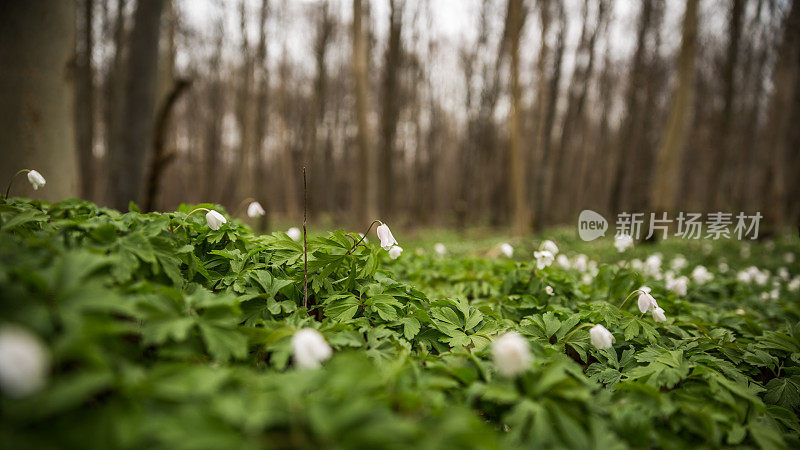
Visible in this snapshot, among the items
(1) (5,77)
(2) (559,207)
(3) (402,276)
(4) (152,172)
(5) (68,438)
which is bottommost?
(2) (559,207)

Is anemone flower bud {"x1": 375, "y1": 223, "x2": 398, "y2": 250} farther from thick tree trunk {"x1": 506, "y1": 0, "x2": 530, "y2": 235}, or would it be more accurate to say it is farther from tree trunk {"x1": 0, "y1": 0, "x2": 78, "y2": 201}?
thick tree trunk {"x1": 506, "y1": 0, "x2": 530, "y2": 235}

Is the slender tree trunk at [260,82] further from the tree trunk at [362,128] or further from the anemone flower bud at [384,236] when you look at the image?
the anemone flower bud at [384,236]

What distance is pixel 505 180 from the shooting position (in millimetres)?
17953

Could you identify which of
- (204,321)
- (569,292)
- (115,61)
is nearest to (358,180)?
(569,292)

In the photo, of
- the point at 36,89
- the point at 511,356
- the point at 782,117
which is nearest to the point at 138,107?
the point at 36,89

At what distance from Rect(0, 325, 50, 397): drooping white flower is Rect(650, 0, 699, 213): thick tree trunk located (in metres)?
11.5

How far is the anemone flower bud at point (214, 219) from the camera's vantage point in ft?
6.34

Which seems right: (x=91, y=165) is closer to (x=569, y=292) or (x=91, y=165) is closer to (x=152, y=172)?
(x=152, y=172)

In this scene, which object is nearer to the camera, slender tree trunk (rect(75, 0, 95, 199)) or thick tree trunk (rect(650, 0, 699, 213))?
thick tree trunk (rect(650, 0, 699, 213))

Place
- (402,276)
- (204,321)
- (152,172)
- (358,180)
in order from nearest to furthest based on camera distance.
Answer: (204,321) → (402,276) → (152,172) → (358,180)

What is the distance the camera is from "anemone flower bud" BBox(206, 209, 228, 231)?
1.93 meters

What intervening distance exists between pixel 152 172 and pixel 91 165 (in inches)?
346

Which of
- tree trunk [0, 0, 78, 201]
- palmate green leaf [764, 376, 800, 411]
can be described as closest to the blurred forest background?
tree trunk [0, 0, 78, 201]

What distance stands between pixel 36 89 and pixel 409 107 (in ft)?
62.5
